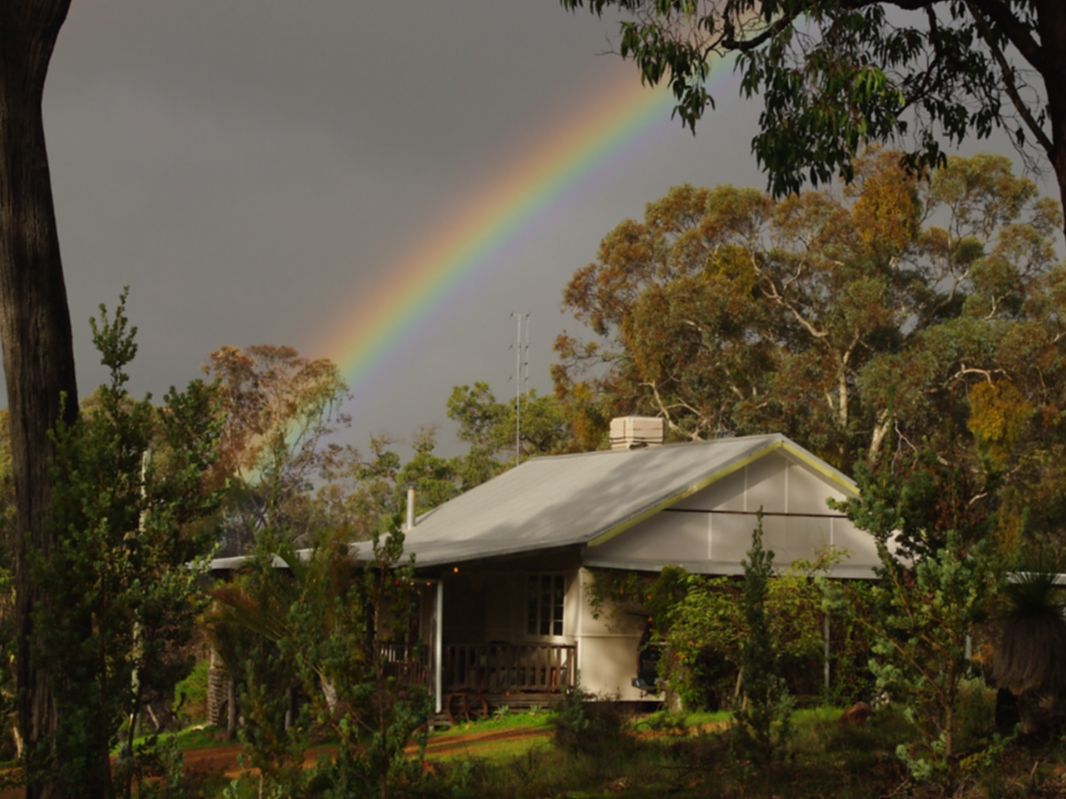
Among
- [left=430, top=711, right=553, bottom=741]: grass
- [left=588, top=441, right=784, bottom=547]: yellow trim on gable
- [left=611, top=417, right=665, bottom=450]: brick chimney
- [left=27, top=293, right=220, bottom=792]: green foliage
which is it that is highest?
[left=611, top=417, right=665, bottom=450]: brick chimney

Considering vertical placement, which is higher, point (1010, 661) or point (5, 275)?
point (5, 275)

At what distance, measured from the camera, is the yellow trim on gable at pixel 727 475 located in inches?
902

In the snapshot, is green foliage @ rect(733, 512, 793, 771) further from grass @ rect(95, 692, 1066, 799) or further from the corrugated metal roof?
the corrugated metal roof

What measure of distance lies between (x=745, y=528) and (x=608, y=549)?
8.00 feet

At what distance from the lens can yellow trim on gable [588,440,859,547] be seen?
22922 mm

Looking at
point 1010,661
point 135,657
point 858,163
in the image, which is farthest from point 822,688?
point 858,163

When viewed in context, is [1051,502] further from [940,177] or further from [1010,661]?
[1010,661]

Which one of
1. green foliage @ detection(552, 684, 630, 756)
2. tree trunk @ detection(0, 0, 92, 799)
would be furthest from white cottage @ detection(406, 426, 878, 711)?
tree trunk @ detection(0, 0, 92, 799)

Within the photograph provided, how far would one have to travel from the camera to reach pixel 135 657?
896 centimetres

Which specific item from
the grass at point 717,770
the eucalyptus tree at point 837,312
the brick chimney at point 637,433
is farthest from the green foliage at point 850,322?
the grass at point 717,770

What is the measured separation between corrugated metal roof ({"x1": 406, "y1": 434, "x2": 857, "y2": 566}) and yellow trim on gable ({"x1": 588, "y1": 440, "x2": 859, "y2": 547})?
21 mm

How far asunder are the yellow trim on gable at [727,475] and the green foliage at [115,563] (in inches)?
536

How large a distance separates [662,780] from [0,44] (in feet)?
25.5

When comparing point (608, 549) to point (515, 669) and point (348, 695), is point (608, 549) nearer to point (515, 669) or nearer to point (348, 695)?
point (515, 669)
